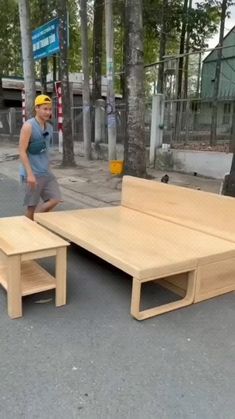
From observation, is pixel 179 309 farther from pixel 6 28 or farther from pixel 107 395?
pixel 6 28

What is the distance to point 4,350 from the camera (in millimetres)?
2936

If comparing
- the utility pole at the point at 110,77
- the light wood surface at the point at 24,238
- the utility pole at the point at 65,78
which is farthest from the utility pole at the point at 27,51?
the light wood surface at the point at 24,238

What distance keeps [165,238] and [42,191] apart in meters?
1.89

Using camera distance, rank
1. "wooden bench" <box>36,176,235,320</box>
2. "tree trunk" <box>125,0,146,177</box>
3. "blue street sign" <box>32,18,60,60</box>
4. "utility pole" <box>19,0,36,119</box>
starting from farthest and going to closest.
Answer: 1. "blue street sign" <box>32,18,60,60</box>
2. "utility pole" <box>19,0,36,119</box>
3. "tree trunk" <box>125,0,146,177</box>
4. "wooden bench" <box>36,176,235,320</box>

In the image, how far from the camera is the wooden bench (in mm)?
3404

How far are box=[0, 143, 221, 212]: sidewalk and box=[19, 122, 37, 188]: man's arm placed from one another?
2.97 metres

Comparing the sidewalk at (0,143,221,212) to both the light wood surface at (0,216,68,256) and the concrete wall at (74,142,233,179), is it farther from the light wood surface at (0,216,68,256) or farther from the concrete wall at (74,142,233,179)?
the light wood surface at (0,216,68,256)

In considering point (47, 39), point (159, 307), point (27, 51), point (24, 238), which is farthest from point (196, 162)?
point (24, 238)

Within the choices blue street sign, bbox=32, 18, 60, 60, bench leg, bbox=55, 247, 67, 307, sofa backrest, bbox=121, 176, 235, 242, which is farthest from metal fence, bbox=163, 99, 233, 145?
bench leg, bbox=55, 247, 67, 307

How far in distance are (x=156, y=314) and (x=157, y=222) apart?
4.88 feet

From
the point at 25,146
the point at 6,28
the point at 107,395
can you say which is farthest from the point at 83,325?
the point at 6,28

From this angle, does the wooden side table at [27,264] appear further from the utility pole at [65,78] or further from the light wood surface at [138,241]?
the utility pole at [65,78]

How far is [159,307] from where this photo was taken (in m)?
3.53

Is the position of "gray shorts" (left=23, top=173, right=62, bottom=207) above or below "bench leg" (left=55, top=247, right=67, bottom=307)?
above
